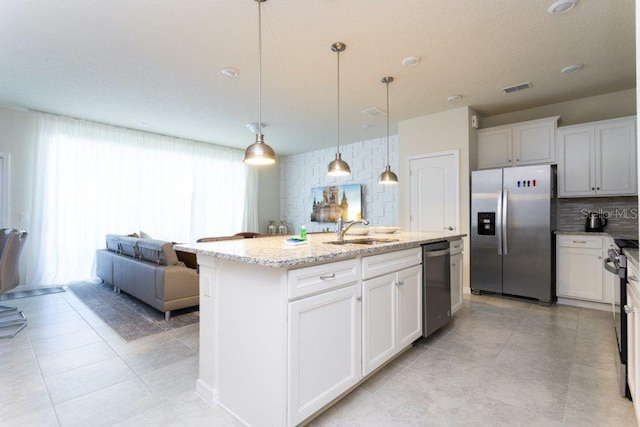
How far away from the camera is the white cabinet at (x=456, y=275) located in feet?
9.96

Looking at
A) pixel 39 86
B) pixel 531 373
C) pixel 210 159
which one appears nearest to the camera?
pixel 531 373

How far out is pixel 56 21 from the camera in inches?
94.9

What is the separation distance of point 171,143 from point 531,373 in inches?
247

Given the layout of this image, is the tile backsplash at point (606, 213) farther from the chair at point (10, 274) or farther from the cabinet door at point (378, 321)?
the chair at point (10, 274)

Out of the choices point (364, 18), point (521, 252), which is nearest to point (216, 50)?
point (364, 18)

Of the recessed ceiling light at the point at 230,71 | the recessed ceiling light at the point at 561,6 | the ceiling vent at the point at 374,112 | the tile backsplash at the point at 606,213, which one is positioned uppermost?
the ceiling vent at the point at 374,112

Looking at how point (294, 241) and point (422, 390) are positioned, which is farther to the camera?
point (294, 241)

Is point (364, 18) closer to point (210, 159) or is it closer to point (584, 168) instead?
point (584, 168)

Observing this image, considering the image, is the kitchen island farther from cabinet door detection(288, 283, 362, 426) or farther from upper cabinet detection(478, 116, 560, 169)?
upper cabinet detection(478, 116, 560, 169)

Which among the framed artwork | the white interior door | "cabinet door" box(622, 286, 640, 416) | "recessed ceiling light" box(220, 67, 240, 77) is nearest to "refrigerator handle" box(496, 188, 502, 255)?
the white interior door

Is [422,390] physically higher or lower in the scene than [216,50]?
lower

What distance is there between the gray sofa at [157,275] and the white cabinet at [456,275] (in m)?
2.75

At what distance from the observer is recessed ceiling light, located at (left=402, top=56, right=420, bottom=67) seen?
298 cm

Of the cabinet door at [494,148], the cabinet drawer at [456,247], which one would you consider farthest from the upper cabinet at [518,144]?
the cabinet drawer at [456,247]
